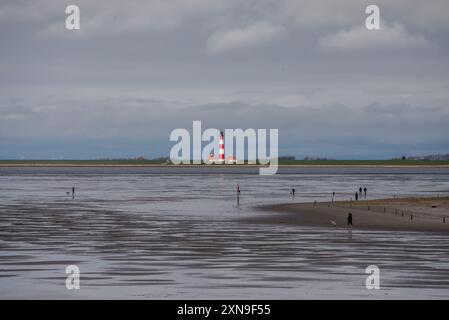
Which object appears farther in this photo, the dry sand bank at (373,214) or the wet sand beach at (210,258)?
the dry sand bank at (373,214)

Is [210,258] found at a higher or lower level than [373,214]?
lower

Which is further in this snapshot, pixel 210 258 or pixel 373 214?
pixel 373 214

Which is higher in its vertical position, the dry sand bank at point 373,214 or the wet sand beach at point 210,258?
the dry sand bank at point 373,214

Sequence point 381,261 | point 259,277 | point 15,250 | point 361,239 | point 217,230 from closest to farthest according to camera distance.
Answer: point 259,277
point 381,261
point 15,250
point 361,239
point 217,230

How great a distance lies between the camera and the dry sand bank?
6494 centimetres

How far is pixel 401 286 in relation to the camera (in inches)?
1302

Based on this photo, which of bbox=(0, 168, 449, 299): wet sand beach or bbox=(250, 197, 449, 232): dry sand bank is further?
bbox=(250, 197, 449, 232): dry sand bank

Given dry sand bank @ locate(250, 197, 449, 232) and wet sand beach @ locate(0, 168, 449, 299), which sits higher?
dry sand bank @ locate(250, 197, 449, 232)

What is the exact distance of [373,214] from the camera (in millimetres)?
75938

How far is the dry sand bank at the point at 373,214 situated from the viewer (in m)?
64.9
